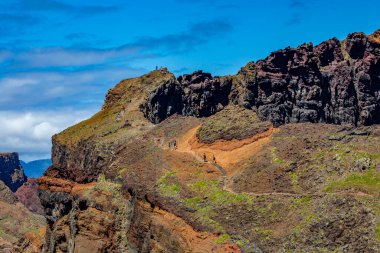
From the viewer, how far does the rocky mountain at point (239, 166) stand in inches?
2908

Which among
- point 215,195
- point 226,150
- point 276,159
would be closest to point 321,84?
point 226,150

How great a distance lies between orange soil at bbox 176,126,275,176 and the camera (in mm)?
A: 96188

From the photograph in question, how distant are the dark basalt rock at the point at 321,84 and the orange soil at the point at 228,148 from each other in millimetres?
6015

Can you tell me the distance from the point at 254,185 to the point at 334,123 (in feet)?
92.3

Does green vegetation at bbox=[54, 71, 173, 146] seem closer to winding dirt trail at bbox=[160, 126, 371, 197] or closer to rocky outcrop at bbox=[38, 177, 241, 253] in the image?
winding dirt trail at bbox=[160, 126, 371, 197]

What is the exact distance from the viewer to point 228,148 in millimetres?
101250

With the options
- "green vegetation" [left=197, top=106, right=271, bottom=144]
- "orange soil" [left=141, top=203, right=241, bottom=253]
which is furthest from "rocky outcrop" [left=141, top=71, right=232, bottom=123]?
"orange soil" [left=141, top=203, right=241, bottom=253]

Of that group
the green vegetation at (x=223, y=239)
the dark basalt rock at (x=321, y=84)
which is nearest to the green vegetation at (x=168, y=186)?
the green vegetation at (x=223, y=239)

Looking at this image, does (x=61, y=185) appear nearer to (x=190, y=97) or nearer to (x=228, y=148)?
(x=228, y=148)

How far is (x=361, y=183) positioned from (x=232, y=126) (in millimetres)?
33942

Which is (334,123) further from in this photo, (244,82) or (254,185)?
(254,185)

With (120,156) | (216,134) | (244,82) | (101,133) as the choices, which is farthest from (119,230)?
(244,82)

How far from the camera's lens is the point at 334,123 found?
350 ft

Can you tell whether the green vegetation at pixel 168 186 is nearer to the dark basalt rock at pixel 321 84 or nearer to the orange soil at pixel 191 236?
the orange soil at pixel 191 236
